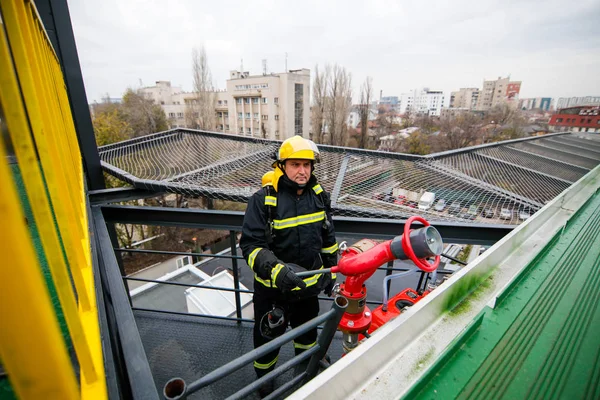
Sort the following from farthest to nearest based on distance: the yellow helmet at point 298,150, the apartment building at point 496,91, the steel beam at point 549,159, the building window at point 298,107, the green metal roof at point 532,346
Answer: the apartment building at point 496,91 → the building window at point 298,107 → the steel beam at point 549,159 → the yellow helmet at point 298,150 → the green metal roof at point 532,346

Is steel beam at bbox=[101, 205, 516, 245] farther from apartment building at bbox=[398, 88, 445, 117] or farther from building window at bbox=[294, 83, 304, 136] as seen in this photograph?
apartment building at bbox=[398, 88, 445, 117]

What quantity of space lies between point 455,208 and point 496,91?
288 feet

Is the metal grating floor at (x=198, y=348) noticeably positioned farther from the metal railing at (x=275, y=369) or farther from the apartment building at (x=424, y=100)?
the apartment building at (x=424, y=100)

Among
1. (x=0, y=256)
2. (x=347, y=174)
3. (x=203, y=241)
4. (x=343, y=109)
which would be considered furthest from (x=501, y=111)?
(x=0, y=256)

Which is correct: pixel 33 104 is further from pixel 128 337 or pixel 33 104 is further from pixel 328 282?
pixel 328 282

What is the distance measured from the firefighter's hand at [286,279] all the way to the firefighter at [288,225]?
9 centimetres

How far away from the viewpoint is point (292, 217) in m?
2.01

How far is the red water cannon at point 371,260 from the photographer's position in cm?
131

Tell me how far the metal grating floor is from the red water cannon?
119 cm

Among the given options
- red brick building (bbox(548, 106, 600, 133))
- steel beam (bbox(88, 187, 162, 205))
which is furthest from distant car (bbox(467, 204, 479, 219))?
red brick building (bbox(548, 106, 600, 133))

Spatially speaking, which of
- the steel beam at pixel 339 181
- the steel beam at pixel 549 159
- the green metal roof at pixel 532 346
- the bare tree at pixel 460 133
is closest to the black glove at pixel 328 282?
the steel beam at pixel 339 181

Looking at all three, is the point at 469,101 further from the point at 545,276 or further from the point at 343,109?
the point at 545,276

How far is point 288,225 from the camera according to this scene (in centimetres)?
200

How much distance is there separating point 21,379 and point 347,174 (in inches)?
155
